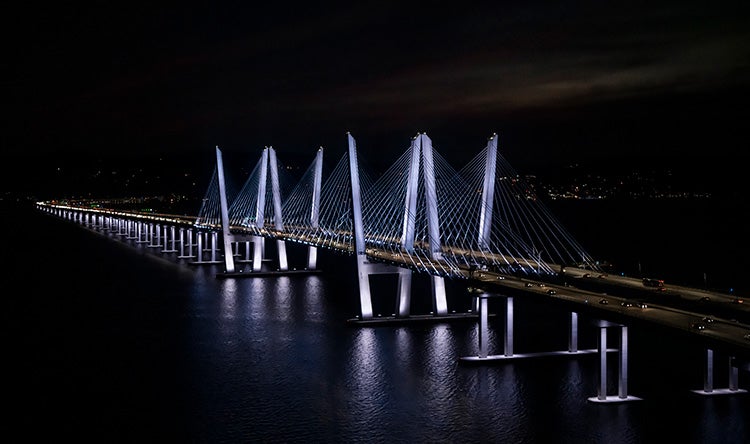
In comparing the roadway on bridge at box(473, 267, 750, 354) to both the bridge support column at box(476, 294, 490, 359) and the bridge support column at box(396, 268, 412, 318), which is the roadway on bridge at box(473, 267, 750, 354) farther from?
the bridge support column at box(396, 268, 412, 318)

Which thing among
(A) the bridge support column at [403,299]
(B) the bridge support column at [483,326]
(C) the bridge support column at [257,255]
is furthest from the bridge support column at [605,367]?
(C) the bridge support column at [257,255]

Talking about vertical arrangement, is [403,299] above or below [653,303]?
below

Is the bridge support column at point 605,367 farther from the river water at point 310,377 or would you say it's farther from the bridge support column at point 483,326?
the bridge support column at point 483,326

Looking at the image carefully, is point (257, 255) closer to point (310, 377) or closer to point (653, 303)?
point (310, 377)

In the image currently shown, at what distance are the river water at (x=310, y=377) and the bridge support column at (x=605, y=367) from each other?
219 mm

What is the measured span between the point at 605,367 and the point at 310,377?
770 cm

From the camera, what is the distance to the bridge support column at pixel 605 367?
56.9 feet

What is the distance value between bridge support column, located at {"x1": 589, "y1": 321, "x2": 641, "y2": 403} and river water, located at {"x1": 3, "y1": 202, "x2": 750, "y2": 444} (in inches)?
8.6

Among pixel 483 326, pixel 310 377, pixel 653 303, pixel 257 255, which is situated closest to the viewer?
pixel 310 377

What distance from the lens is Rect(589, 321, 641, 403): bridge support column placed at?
17.3 meters

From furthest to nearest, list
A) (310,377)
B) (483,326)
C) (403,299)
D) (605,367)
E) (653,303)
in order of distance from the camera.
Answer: (403,299) < (653,303) < (483,326) < (310,377) < (605,367)

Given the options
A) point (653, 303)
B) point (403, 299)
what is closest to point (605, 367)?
point (653, 303)

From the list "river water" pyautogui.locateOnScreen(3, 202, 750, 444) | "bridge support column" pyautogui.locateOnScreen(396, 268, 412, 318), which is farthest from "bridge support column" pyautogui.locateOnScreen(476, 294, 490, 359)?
"bridge support column" pyautogui.locateOnScreen(396, 268, 412, 318)

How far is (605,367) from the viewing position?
17.8 m
